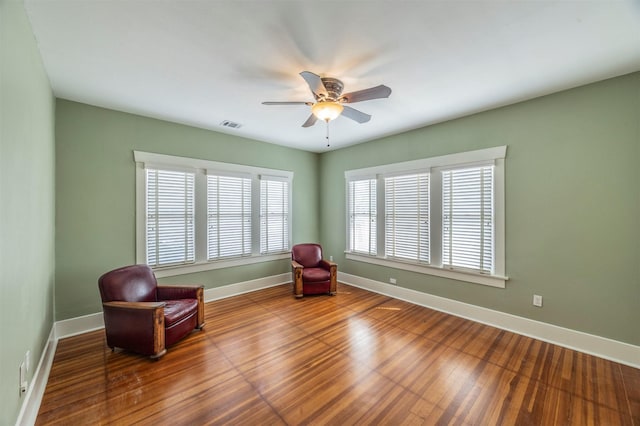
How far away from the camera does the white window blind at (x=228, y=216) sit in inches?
165

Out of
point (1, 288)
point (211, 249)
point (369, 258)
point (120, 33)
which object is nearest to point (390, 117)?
point (369, 258)

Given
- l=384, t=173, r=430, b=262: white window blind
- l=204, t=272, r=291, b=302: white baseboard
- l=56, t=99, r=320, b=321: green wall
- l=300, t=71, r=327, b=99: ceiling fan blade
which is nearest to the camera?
l=300, t=71, r=327, b=99: ceiling fan blade

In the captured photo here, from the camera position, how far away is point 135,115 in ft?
11.5

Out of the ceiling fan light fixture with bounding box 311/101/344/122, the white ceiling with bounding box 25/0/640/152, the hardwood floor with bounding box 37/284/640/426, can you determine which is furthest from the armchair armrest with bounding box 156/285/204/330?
the ceiling fan light fixture with bounding box 311/101/344/122

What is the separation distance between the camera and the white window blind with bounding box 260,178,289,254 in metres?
4.84

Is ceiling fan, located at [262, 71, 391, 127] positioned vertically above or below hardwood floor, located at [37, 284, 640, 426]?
above

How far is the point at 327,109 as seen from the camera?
248cm

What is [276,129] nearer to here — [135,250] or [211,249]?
[211,249]

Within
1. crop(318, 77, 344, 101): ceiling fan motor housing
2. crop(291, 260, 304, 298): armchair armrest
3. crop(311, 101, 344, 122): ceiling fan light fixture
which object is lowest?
crop(291, 260, 304, 298): armchair armrest

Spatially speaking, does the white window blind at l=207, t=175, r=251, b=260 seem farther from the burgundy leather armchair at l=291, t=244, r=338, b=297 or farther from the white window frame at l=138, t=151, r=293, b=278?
the burgundy leather armchair at l=291, t=244, r=338, b=297

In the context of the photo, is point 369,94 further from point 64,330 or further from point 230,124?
point 64,330

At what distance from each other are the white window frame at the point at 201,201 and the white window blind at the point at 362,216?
1.28 metres

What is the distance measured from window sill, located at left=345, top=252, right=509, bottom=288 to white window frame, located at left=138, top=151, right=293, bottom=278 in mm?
1688

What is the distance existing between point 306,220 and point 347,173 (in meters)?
1.36
